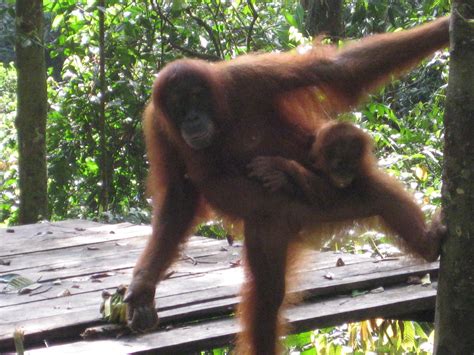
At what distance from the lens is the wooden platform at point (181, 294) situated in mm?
2639

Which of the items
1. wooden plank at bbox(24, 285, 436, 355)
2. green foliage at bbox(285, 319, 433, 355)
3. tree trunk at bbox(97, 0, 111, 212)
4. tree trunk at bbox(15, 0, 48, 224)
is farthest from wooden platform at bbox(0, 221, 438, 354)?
tree trunk at bbox(97, 0, 111, 212)

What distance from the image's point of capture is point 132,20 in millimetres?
6195

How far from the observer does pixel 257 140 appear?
3.00m

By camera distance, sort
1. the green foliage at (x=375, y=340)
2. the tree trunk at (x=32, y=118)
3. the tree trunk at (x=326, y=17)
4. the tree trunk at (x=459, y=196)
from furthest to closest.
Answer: the tree trunk at (x=326, y=17) < the tree trunk at (x=32, y=118) < the green foliage at (x=375, y=340) < the tree trunk at (x=459, y=196)

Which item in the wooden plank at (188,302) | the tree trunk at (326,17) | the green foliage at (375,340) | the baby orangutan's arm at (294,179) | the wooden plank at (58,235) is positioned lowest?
the green foliage at (375,340)

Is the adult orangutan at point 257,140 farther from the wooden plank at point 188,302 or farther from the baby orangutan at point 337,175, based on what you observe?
the wooden plank at point 188,302

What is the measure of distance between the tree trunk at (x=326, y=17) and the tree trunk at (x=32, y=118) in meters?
2.47

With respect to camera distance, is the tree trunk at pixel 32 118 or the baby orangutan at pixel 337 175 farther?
the tree trunk at pixel 32 118

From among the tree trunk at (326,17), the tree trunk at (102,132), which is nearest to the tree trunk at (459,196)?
the tree trunk at (102,132)

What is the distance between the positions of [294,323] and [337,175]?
22.1 inches

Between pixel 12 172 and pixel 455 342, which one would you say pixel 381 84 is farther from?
pixel 12 172

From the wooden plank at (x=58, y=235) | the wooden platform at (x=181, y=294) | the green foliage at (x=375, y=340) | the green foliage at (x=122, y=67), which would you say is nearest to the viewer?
the wooden platform at (x=181, y=294)

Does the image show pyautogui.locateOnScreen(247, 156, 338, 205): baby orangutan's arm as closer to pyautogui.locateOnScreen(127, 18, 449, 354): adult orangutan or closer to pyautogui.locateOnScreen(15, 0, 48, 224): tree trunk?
pyautogui.locateOnScreen(127, 18, 449, 354): adult orangutan

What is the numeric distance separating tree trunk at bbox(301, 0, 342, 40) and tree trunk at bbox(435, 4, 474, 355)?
4.69 m
